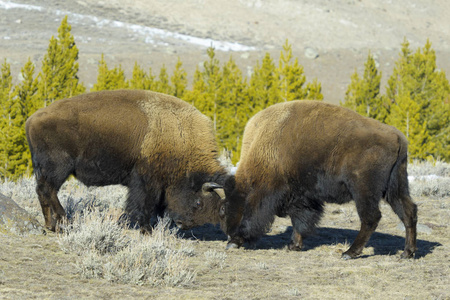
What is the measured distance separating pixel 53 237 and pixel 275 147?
303cm

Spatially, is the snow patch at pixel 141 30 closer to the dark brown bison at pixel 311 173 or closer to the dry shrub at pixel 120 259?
the dark brown bison at pixel 311 173

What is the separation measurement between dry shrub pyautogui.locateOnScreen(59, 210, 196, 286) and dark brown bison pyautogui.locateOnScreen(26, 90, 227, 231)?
127cm

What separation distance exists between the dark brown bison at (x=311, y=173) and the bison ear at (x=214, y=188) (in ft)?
0.41

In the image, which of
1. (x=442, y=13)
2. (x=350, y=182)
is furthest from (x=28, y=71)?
(x=442, y=13)

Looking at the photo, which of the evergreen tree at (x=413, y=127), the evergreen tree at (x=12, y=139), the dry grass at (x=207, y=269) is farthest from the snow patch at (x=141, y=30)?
the dry grass at (x=207, y=269)

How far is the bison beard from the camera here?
6.59 m

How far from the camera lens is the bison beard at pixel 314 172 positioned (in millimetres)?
6590

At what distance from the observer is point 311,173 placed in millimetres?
6926

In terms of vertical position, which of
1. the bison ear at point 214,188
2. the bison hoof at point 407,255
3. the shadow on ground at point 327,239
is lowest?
the shadow on ground at point 327,239

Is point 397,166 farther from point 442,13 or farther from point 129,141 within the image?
point 442,13

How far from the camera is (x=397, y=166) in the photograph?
672cm

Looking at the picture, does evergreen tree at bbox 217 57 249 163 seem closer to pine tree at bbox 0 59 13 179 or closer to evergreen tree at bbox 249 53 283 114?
evergreen tree at bbox 249 53 283 114

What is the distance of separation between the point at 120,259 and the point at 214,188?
2773 mm

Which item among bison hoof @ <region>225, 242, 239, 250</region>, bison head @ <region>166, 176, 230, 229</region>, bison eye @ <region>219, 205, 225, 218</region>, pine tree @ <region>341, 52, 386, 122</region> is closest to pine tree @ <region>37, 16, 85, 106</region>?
pine tree @ <region>341, 52, 386, 122</region>
